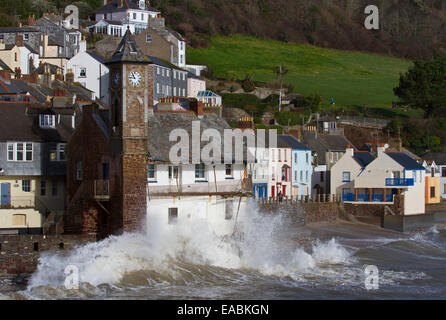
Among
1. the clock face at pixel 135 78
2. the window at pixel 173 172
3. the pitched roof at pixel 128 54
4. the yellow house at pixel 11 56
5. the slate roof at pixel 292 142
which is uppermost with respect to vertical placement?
the yellow house at pixel 11 56

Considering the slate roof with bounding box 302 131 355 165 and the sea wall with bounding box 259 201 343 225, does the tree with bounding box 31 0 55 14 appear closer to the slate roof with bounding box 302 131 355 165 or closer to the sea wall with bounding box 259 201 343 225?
the slate roof with bounding box 302 131 355 165

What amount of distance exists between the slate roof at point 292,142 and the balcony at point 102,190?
30.1 metres

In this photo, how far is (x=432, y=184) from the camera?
8194cm

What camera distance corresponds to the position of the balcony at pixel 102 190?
45688 millimetres

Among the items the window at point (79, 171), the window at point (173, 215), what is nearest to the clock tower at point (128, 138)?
the window at point (173, 215)

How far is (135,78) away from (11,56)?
170 ft

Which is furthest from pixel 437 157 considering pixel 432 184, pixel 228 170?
pixel 228 170

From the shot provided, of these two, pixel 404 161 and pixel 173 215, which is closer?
pixel 173 215

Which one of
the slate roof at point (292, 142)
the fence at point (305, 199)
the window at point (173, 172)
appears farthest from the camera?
the slate roof at point (292, 142)

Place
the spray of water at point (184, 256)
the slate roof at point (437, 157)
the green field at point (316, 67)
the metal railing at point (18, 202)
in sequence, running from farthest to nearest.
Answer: the green field at point (316, 67), the slate roof at point (437, 157), the metal railing at point (18, 202), the spray of water at point (184, 256)

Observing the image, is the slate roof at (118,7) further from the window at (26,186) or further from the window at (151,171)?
the window at (151,171)

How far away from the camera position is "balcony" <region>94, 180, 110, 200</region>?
4569 cm

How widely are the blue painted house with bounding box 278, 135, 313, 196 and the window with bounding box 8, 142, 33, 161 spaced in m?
27.1

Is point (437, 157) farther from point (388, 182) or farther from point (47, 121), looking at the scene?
point (47, 121)
